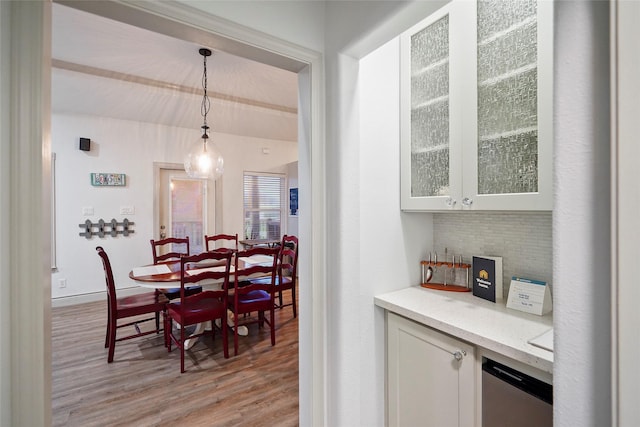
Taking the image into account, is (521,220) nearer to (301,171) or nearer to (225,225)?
(301,171)

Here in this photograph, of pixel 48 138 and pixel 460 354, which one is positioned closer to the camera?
pixel 48 138

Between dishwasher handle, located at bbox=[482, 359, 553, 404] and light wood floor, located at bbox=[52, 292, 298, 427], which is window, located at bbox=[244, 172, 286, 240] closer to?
light wood floor, located at bbox=[52, 292, 298, 427]

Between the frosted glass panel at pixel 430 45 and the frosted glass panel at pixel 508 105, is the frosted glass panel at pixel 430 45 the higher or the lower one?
the higher one

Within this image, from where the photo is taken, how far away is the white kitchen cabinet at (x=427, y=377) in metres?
1.18

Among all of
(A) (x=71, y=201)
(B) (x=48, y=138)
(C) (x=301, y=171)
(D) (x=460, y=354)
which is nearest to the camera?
(B) (x=48, y=138)

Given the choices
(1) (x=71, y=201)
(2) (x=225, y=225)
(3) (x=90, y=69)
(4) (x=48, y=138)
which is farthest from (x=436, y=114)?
(1) (x=71, y=201)

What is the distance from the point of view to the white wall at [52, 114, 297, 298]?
399 cm

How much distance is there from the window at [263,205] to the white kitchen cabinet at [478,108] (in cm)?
428

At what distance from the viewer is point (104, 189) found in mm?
4227

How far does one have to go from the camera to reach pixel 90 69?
114 inches

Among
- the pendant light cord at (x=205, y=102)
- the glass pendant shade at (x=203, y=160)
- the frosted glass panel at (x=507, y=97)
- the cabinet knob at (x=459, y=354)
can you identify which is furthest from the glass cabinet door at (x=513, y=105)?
the glass pendant shade at (x=203, y=160)

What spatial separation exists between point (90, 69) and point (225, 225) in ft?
9.47

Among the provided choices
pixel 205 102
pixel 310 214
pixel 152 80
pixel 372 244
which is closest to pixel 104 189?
pixel 152 80

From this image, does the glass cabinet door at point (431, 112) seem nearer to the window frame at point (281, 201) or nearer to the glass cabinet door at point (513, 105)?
the glass cabinet door at point (513, 105)
